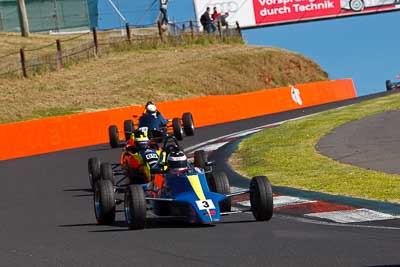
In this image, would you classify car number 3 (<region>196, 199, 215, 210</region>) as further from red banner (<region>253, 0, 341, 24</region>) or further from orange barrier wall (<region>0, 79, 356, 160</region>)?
red banner (<region>253, 0, 341, 24</region>)

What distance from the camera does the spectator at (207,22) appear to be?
187 ft

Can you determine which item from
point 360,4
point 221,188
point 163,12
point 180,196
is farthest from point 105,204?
point 360,4

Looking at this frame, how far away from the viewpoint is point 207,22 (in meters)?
57.4

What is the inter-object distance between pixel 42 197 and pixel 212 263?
30.1 feet

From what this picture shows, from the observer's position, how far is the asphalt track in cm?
990

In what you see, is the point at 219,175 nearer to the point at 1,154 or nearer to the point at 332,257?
the point at 332,257

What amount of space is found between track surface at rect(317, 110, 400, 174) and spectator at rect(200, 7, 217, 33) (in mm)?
28445

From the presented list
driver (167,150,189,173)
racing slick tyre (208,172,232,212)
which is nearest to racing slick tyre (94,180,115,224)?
driver (167,150,189,173)

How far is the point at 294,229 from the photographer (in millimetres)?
12227

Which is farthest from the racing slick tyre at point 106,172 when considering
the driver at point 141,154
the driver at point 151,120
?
the driver at point 151,120

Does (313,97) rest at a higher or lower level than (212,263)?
lower

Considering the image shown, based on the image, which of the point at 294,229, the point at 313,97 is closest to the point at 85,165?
the point at 294,229

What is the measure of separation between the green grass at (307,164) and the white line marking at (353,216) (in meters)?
1.02

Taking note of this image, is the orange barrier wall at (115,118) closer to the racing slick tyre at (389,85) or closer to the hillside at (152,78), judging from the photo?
the hillside at (152,78)
